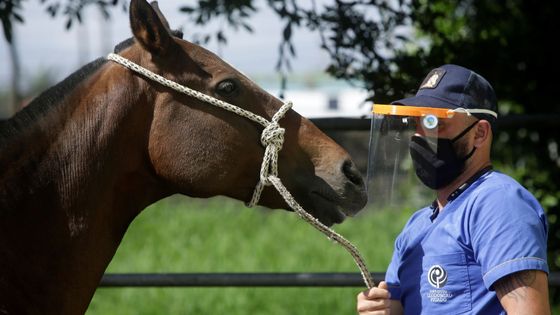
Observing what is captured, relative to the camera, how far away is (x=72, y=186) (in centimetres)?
288

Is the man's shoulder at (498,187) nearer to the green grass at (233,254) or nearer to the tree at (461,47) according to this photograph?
the tree at (461,47)

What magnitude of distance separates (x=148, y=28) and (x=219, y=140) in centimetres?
42

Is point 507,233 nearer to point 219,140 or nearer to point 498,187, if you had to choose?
point 498,187

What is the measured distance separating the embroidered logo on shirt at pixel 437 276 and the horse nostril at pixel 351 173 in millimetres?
565

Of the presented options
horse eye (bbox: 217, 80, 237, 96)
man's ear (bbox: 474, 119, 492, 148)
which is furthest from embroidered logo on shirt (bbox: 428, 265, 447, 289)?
horse eye (bbox: 217, 80, 237, 96)

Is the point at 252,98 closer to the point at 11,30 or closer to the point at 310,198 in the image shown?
the point at 310,198

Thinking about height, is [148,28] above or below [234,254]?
above

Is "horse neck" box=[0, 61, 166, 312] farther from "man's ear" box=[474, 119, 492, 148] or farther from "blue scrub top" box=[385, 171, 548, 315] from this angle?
"man's ear" box=[474, 119, 492, 148]

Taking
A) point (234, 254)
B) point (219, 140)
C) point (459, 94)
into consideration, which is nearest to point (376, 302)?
point (459, 94)

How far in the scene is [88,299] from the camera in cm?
295

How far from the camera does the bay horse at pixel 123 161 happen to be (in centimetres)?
284

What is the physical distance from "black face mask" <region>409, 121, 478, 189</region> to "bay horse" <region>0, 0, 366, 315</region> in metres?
0.39

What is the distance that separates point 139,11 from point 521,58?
10.6 ft

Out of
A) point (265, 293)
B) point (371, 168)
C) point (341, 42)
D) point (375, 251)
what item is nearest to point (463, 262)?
point (371, 168)
